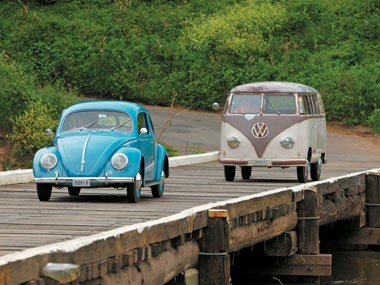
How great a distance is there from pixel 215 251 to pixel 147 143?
5191 mm

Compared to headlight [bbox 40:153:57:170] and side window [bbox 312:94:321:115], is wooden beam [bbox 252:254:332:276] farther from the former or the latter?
side window [bbox 312:94:321:115]

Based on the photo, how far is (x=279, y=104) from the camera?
82.4 ft

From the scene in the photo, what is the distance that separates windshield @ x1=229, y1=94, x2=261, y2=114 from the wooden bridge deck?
138 cm

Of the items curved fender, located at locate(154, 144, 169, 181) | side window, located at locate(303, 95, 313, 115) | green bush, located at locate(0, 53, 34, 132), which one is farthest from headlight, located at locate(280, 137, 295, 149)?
green bush, located at locate(0, 53, 34, 132)

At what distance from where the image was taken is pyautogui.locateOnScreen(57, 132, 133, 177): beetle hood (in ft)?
59.4

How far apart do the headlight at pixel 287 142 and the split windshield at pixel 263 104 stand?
0.55 m

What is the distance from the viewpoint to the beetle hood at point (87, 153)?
18109 mm

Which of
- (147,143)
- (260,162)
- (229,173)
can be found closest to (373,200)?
(260,162)

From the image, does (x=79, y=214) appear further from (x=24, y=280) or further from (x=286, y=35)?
(x=286, y=35)

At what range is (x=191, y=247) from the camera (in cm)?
1385

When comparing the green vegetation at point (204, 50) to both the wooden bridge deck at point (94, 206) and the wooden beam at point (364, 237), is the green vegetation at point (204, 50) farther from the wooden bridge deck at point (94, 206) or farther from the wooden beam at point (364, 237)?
the wooden beam at point (364, 237)

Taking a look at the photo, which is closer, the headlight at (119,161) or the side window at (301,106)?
the headlight at (119,161)

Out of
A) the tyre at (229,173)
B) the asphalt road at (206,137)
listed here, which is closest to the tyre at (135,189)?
the tyre at (229,173)

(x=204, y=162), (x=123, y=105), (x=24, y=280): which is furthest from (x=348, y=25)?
(x=24, y=280)
